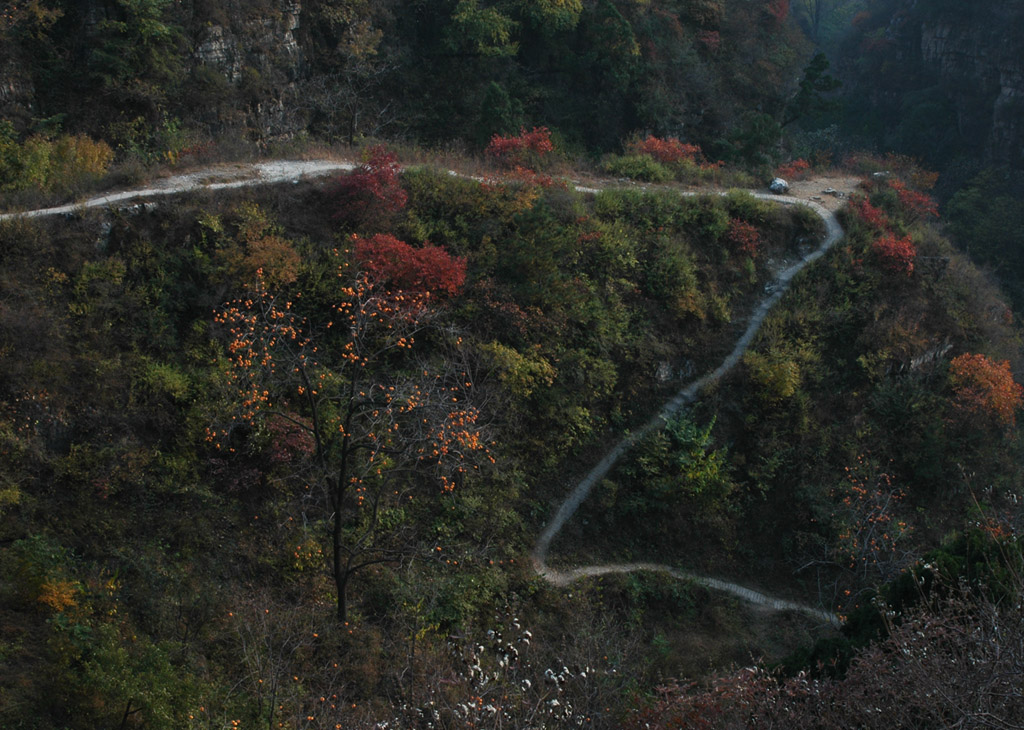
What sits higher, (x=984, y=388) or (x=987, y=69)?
(x=987, y=69)

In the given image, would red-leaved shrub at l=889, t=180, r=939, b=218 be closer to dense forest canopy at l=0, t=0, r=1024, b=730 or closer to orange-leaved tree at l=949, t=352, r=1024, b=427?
dense forest canopy at l=0, t=0, r=1024, b=730

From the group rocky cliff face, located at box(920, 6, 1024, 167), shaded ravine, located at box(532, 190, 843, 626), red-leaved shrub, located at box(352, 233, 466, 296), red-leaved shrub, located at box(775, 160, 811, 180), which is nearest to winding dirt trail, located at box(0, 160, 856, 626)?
shaded ravine, located at box(532, 190, 843, 626)

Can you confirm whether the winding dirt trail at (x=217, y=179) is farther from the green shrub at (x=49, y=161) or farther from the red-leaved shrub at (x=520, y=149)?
the red-leaved shrub at (x=520, y=149)

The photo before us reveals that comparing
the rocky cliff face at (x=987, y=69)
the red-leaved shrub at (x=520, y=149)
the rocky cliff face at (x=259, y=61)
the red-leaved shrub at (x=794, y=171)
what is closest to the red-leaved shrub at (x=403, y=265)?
the red-leaved shrub at (x=520, y=149)

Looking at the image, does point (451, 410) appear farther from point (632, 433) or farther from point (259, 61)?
point (259, 61)

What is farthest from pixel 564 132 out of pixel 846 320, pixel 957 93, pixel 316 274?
pixel 957 93

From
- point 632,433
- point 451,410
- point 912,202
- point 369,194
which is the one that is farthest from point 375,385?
point 912,202

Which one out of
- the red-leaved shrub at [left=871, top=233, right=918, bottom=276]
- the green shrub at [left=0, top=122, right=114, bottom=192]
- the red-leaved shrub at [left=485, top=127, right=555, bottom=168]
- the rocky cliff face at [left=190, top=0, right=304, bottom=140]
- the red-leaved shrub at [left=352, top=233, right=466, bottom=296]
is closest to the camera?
the red-leaved shrub at [left=352, top=233, right=466, bottom=296]
